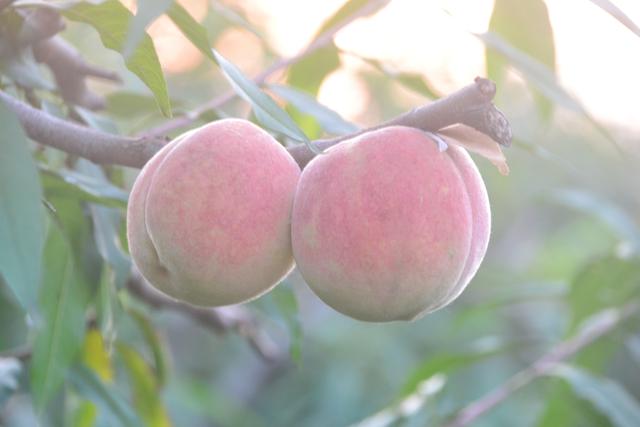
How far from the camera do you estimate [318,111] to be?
1458mm

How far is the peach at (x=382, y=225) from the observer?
98 cm

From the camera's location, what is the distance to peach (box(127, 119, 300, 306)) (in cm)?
100

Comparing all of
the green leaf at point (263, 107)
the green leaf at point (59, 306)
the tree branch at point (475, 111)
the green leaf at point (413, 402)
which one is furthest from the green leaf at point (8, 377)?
the tree branch at point (475, 111)

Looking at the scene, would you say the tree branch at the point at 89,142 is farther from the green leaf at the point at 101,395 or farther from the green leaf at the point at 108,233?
the green leaf at the point at 101,395

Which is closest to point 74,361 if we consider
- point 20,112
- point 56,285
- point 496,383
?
point 56,285

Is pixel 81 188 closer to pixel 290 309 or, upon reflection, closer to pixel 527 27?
Result: pixel 290 309

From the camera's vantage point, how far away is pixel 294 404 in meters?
4.82

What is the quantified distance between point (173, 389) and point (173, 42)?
6.27 ft

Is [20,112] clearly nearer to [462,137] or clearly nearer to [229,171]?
[229,171]

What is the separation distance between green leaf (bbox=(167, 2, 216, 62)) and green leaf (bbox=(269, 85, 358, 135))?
362mm

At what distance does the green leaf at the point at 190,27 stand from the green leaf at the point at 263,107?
1.2 inches

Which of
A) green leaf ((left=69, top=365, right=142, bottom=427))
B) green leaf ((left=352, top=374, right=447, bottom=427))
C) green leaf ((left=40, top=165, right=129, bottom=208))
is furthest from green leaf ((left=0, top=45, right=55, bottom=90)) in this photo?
green leaf ((left=352, top=374, right=447, bottom=427))

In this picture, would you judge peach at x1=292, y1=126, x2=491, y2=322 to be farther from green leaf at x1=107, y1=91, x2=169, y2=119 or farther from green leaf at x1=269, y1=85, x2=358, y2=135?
green leaf at x1=107, y1=91, x2=169, y2=119

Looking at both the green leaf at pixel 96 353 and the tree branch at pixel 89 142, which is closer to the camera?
the tree branch at pixel 89 142
